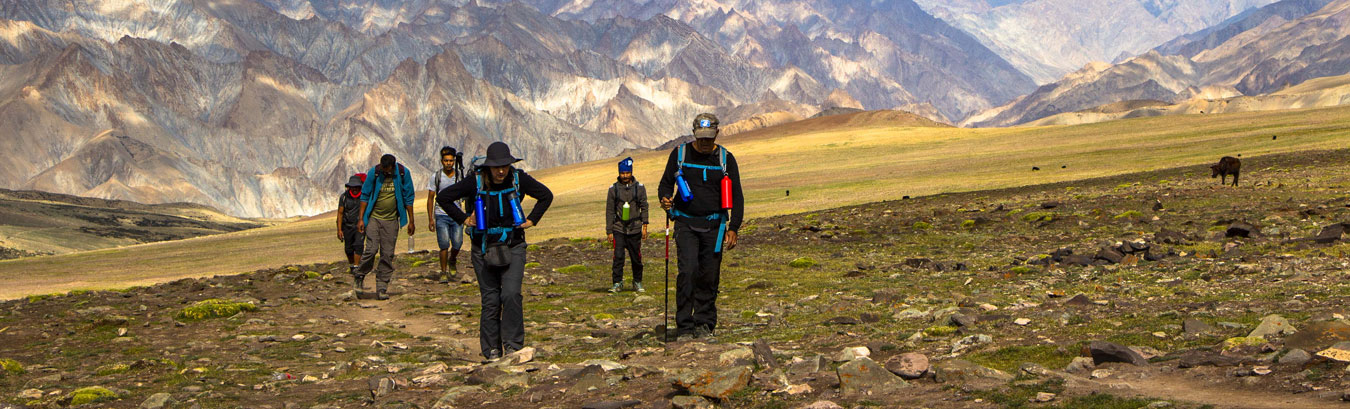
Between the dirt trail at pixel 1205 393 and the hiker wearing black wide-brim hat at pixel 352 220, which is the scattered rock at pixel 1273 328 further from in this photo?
the hiker wearing black wide-brim hat at pixel 352 220

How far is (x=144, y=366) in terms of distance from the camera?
13328 mm

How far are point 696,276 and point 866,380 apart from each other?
14.3 ft

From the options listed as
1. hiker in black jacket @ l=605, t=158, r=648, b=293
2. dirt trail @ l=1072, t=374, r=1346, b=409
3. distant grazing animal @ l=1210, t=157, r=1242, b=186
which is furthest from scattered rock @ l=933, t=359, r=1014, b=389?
distant grazing animal @ l=1210, t=157, r=1242, b=186

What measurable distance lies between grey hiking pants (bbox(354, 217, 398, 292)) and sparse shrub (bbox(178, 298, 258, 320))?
7.24ft

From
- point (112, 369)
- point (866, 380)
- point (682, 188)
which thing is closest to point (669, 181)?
point (682, 188)

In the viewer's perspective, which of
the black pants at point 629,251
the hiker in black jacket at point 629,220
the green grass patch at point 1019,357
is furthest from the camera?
the black pants at point 629,251

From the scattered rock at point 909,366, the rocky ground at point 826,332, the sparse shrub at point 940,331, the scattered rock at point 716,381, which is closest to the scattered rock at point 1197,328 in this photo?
the rocky ground at point 826,332

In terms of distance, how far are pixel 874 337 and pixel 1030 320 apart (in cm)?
185

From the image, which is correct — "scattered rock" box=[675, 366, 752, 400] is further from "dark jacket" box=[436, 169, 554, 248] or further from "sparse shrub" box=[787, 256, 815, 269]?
"sparse shrub" box=[787, 256, 815, 269]

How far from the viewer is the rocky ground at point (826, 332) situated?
927 centimetres

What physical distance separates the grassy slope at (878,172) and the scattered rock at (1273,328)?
109 feet

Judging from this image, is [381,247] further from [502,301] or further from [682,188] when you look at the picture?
[682,188]

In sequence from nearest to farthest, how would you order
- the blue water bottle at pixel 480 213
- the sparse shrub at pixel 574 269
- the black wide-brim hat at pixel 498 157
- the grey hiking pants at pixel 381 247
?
the black wide-brim hat at pixel 498 157
the blue water bottle at pixel 480 213
the grey hiking pants at pixel 381 247
the sparse shrub at pixel 574 269

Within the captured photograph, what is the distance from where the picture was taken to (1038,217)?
2842 centimetres
